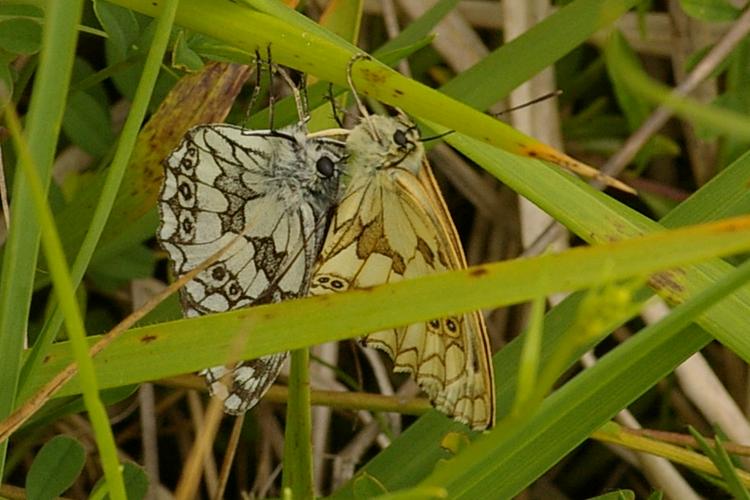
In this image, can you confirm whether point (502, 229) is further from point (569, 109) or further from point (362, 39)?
point (362, 39)

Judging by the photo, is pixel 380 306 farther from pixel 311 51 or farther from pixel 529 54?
pixel 529 54

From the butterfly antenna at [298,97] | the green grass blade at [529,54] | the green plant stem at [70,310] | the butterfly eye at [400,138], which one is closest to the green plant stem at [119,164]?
the green plant stem at [70,310]

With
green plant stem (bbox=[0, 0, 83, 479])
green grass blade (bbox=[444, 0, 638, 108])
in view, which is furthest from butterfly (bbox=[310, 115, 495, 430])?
green plant stem (bbox=[0, 0, 83, 479])

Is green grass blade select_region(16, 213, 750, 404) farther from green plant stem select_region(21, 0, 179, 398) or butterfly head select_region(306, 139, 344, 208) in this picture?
butterfly head select_region(306, 139, 344, 208)

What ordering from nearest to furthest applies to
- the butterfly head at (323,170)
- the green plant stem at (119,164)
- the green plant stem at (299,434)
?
the green plant stem at (119,164)
the green plant stem at (299,434)
the butterfly head at (323,170)

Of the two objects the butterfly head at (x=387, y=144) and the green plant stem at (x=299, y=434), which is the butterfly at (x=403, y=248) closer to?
the butterfly head at (x=387, y=144)

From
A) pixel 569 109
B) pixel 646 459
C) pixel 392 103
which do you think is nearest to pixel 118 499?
pixel 392 103
